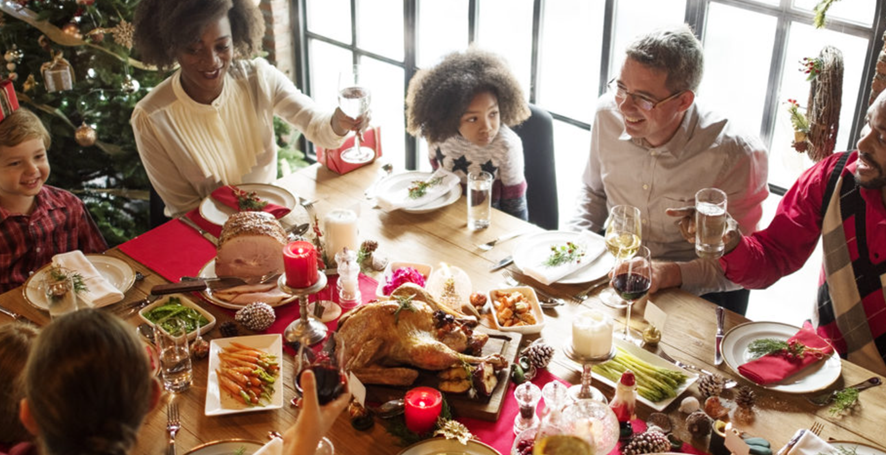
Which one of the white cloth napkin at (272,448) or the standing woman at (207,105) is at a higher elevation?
the standing woman at (207,105)

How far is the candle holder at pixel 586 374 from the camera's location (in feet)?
6.44

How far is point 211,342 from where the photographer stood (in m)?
2.27

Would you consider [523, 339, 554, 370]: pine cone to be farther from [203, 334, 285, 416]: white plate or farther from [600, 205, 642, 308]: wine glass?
[203, 334, 285, 416]: white plate

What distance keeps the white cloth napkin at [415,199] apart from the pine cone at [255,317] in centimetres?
75

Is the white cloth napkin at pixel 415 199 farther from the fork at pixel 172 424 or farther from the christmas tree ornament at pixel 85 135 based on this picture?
the christmas tree ornament at pixel 85 135

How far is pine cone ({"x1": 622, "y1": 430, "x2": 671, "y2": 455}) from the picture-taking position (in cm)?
186

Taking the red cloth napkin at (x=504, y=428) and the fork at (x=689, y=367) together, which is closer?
the red cloth napkin at (x=504, y=428)

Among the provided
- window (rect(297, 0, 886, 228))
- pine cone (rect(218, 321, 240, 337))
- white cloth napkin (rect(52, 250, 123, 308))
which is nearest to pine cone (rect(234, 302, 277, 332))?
pine cone (rect(218, 321, 240, 337))

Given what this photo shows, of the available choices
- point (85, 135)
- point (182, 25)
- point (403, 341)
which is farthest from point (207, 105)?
point (403, 341)

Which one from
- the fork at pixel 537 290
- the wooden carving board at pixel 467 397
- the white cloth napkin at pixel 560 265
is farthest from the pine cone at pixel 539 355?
the white cloth napkin at pixel 560 265

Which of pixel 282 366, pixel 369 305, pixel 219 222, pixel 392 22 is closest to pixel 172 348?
pixel 282 366

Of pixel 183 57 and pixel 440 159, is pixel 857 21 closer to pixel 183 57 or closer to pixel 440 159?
pixel 440 159

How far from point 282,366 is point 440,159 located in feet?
4.89

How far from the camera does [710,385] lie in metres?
2.06
